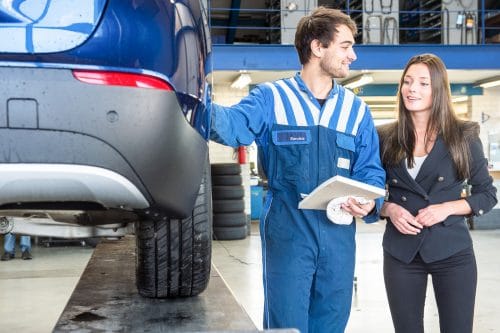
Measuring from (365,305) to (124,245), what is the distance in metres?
2.09

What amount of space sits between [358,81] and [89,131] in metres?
9.98

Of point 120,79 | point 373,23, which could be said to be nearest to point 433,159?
point 120,79

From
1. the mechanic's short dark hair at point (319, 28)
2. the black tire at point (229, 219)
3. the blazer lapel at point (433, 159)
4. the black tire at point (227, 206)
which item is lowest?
the black tire at point (229, 219)

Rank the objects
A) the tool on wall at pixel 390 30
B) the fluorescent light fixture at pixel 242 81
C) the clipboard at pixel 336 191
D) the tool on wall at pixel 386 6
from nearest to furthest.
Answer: the clipboard at pixel 336 191
the fluorescent light fixture at pixel 242 81
the tool on wall at pixel 390 30
the tool on wall at pixel 386 6

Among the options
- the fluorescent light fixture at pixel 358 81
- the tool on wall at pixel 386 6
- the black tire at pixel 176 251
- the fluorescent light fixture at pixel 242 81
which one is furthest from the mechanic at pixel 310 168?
the tool on wall at pixel 386 6

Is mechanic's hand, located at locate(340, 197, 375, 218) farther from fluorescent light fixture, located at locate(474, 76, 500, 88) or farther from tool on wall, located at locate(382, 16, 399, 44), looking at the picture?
tool on wall, located at locate(382, 16, 399, 44)

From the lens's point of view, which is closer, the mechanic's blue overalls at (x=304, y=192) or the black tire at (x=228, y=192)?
the mechanic's blue overalls at (x=304, y=192)

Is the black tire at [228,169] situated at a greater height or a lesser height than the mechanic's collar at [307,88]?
lesser

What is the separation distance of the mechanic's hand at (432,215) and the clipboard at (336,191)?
320mm

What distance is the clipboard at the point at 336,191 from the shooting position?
188 centimetres

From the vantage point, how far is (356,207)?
210 centimetres

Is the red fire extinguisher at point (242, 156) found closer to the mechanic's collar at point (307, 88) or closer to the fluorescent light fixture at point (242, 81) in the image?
the fluorescent light fixture at point (242, 81)

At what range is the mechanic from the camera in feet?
7.06

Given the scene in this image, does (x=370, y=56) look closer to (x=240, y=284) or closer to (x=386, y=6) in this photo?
(x=386, y=6)
